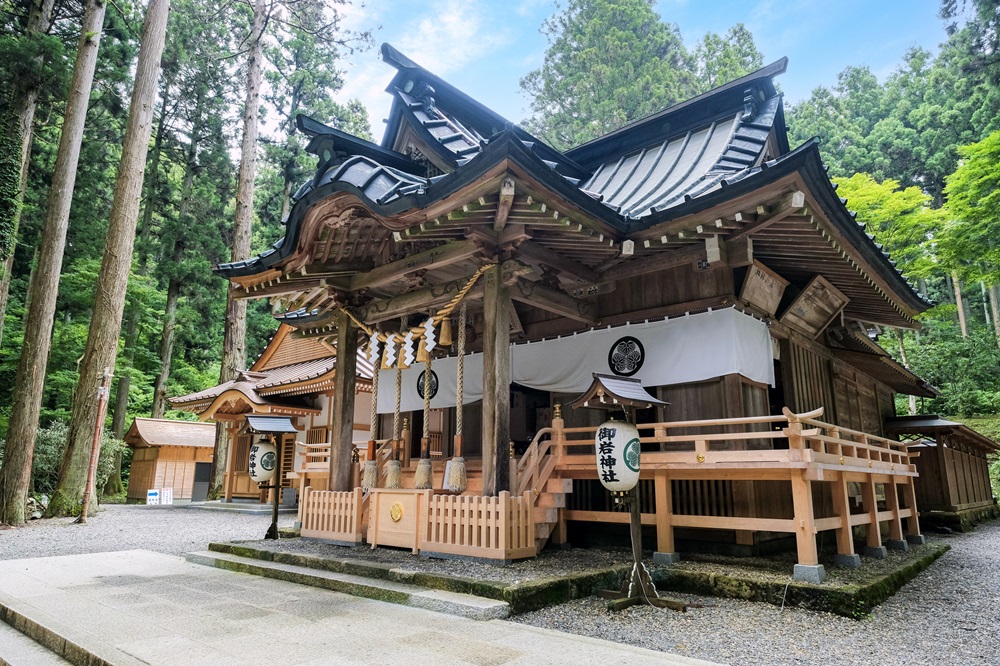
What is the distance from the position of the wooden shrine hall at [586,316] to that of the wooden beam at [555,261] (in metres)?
0.03

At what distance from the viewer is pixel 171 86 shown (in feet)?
76.3

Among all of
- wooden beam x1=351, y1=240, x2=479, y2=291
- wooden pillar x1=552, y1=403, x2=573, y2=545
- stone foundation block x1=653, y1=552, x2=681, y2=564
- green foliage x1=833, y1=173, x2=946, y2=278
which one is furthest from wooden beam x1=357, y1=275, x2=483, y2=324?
green foliage x1=833, y1=173, x2=946, y2=278

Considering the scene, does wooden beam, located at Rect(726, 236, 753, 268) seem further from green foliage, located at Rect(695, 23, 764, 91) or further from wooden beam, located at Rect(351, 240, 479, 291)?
green foliage, located at Rect(695, 23, 764, 91)

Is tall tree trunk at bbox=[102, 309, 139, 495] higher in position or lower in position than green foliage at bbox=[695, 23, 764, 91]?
lower

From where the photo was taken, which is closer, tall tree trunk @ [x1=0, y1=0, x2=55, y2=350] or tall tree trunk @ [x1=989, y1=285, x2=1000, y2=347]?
tall tree trunk @ [x1=0, y1=0, x2=55, y2=350]

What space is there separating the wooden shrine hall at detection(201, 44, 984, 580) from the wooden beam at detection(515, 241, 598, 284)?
0.11 feet

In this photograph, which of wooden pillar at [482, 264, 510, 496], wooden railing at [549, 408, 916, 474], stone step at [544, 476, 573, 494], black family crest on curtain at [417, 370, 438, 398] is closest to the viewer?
wooden railing at [549, 408, 916, 474]

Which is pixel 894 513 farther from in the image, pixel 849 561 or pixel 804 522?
pixel 804 522

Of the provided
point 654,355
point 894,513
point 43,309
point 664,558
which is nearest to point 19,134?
point 43,309

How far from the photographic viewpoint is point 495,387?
630 cm

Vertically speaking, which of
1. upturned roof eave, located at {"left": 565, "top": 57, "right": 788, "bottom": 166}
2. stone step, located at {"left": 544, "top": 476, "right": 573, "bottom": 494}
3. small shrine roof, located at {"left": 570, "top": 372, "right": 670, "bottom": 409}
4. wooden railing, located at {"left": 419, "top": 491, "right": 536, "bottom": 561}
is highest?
upturned roof eave, located at {"left": 565, "top": 57, "right": 788, "bottom": 166}

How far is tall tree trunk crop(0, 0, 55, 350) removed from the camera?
12.7 m

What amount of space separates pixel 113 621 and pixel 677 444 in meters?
6.14

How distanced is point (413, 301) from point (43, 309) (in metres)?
9.34
